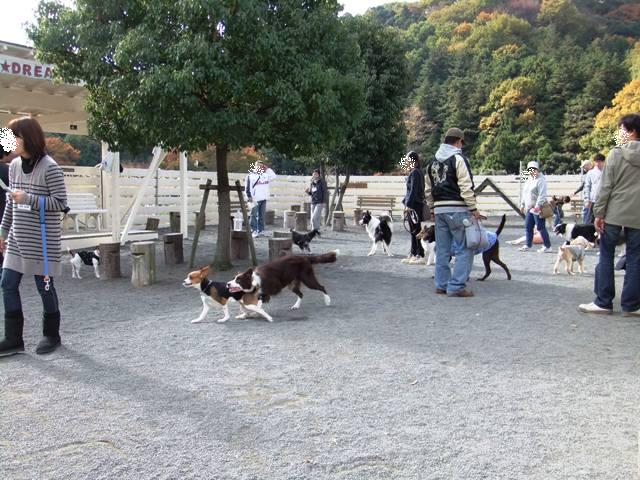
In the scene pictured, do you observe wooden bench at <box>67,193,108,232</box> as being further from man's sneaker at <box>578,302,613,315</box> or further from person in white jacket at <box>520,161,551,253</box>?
man's sneaker at <box>578,302,613,315</box>

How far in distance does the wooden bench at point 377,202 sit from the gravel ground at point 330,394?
60.9 ft

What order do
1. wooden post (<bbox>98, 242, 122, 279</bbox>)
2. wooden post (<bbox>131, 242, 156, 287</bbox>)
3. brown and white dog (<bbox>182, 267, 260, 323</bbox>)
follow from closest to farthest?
1. brown and white dog (<bbox>182, 267, 260, 323</bbox>)
2. wooden post (<bbox>131, 242, 156, 287</bbox>)
3. wooden post (<bbox>98, 242, 122, 279</bbox>)

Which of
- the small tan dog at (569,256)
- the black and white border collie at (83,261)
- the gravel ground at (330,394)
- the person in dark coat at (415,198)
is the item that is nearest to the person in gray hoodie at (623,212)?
the gravel ground at (330,394)

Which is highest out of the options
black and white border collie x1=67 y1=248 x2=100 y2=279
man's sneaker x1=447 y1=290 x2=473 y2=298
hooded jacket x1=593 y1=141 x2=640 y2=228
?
hooded jacket x1=593 y1=141 x2=640 y2=228

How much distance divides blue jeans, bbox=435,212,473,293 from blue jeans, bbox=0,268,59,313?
4.73 meters

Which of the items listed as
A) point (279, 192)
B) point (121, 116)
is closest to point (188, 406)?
point (121, 116)

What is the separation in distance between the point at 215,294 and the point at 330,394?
2.70 meters

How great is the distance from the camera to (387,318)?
264 inches

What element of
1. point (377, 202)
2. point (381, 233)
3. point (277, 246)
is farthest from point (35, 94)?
point (377, 202)

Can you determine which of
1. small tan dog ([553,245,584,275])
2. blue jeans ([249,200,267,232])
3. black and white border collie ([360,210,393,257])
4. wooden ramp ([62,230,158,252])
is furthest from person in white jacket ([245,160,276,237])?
small tan dog ([553,245,584,275])

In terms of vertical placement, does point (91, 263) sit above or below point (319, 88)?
below

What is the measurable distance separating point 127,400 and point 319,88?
5.96m

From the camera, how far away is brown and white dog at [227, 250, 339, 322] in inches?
261

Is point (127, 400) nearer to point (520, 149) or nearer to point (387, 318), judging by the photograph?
point (387, 318)
